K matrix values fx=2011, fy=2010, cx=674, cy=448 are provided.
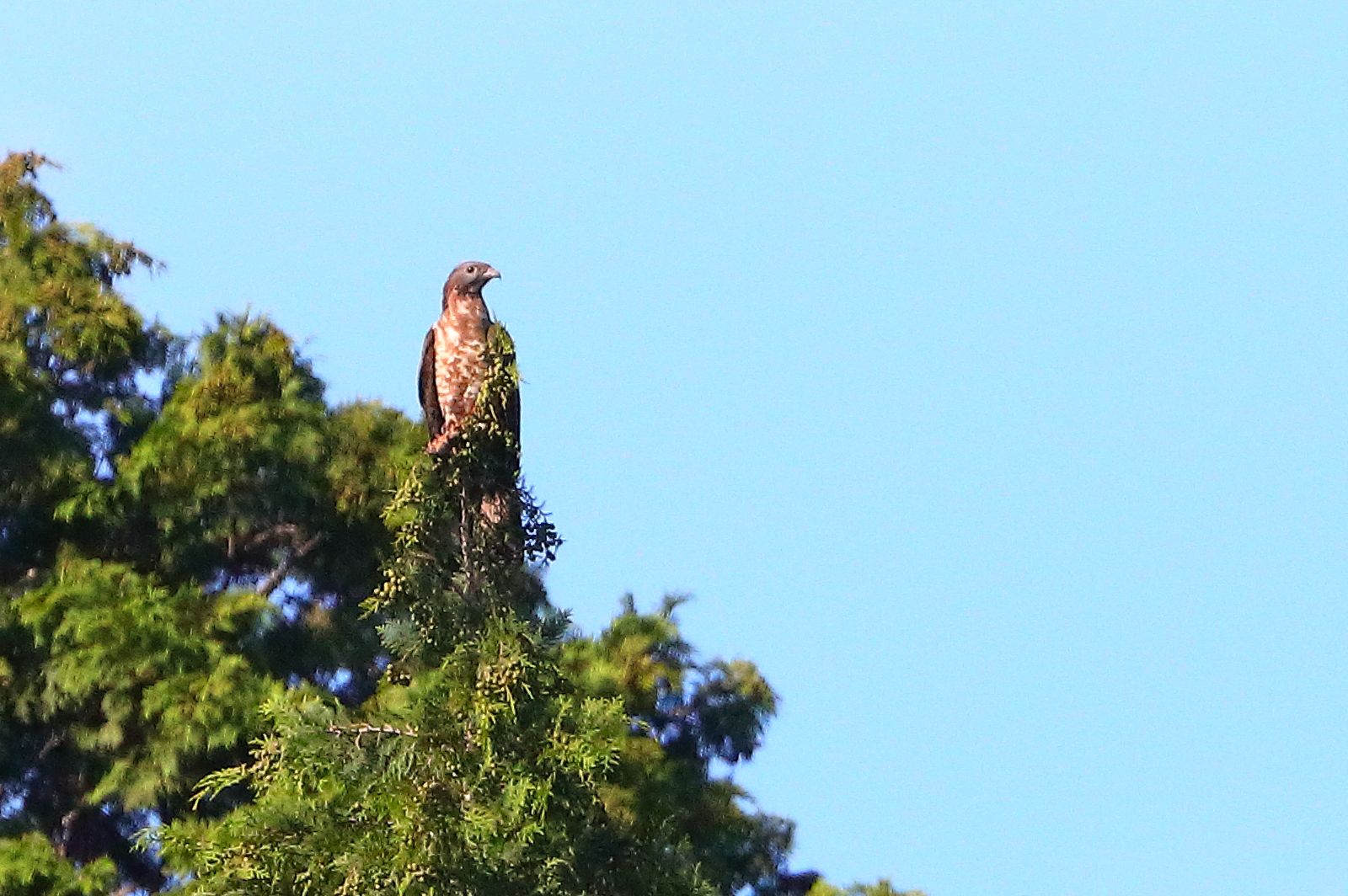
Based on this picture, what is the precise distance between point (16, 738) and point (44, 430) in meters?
1.82

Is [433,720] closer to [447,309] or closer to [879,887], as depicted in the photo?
[447,309]

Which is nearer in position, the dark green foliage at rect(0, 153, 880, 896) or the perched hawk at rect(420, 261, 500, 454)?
the dark green foliage at rect(0, 153, 880, 896)

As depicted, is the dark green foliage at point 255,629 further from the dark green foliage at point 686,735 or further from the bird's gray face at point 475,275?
the bird's gray face at point 475,275

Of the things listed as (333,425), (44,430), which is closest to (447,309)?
(333,425)

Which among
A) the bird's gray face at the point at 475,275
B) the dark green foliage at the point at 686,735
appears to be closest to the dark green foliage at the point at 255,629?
the dark green foliage at the point at 686,735

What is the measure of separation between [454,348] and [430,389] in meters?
0.25

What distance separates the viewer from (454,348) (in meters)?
10.6

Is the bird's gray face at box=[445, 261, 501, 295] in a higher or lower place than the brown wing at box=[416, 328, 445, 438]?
higher

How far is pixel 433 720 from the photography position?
23.6ft

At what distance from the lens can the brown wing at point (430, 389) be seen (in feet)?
34.6

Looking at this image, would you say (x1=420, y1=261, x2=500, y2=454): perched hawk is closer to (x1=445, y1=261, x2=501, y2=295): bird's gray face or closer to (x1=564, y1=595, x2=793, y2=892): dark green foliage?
(x1=445, y1=261, x2=501, y2=295): bird's gray face

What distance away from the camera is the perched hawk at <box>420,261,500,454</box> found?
10.3 m

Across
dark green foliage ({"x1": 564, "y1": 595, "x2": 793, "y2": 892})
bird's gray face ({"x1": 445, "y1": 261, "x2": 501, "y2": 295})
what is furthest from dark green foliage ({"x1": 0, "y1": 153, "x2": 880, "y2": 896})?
bird's gray face ({"x1": 445, "y1": 261, "x2": 501, "y2": 295})

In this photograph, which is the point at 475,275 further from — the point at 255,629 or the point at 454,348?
the point at 255,629
